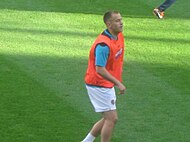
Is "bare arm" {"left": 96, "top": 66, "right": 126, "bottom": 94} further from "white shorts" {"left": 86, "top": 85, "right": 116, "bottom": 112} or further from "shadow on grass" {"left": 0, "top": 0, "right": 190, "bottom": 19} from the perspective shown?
"shadow on grass" {"left": 0, "top": 0, "right": 190, "bottom": 19}

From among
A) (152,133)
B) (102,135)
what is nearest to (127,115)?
(152,133)

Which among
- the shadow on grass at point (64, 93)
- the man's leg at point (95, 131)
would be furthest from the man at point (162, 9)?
the man's leg at point (95, 131)

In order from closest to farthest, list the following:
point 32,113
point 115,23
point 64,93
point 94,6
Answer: point 115,23 < point 32,113 < point 64,93 < point 94,6

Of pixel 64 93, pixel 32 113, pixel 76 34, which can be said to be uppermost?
pixel 76 34

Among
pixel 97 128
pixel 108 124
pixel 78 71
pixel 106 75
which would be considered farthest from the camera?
pixel 78 71

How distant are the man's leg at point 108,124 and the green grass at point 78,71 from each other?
0.63m

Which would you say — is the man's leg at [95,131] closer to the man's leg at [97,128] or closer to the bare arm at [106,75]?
the man's leg at [97,128]

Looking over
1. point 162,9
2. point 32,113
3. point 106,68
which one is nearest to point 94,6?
point 162,9

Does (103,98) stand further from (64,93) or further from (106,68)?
(64,93)

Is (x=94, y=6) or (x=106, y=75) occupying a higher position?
(x=94, y=6)

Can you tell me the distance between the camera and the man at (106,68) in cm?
702

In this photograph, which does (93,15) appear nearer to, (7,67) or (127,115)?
(7,67)

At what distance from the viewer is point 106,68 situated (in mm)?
7184

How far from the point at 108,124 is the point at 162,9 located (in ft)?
24.6
